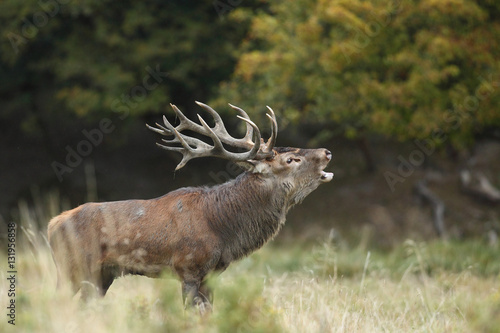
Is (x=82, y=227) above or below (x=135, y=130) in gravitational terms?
above

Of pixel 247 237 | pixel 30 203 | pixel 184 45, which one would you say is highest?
pixel 247 237

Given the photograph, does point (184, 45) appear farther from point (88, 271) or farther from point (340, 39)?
point (88, 271)

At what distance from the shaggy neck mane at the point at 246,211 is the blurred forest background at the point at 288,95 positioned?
18.0ft

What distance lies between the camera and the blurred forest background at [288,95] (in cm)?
1143

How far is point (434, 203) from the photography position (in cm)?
1522

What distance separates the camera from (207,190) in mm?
6211

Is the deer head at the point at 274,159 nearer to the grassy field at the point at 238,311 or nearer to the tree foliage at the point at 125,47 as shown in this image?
the grassy field at the point at 238,311

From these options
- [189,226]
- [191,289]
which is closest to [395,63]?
[189,226]

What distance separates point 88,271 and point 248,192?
1.55m

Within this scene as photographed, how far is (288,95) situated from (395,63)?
Answer: 2.51 m

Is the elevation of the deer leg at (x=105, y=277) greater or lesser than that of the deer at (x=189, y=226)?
lesser

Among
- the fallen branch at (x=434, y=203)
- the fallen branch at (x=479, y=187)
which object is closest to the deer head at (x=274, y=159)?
the fallen branch at (x=434, y=203)

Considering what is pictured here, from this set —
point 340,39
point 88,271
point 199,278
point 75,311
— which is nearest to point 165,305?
point 75,311

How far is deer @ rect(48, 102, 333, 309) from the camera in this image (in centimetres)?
569
